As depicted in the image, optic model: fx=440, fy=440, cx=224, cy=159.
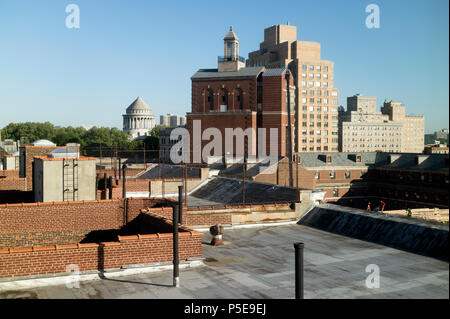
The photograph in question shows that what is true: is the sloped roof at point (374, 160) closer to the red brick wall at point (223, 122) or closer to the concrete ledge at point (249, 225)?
the red brick wall at point (223, 122)

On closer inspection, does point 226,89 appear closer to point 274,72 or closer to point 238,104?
point 238,104

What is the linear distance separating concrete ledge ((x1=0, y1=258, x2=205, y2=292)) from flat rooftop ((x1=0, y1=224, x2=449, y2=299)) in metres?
0.26

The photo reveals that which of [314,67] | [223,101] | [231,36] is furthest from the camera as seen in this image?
[314,67]

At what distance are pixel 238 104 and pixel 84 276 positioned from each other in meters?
72.0

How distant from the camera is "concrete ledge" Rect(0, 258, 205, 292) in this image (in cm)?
1439

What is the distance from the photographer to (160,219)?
21.0 metres

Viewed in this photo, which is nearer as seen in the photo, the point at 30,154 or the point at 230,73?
the point at 30,154

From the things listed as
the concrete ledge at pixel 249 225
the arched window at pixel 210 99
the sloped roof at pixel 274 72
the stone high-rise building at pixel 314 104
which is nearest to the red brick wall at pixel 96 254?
the concrete ledge at pixel 249 225

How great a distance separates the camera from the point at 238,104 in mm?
85375

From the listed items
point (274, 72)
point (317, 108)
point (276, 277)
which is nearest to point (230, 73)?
point (274, 72)

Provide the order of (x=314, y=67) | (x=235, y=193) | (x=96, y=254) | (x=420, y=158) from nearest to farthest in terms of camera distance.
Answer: (x=96, y=254), (x=235, y=193), (x=420, y=158), (x=314, y=67)

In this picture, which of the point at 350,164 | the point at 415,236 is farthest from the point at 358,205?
the point at 415,236
